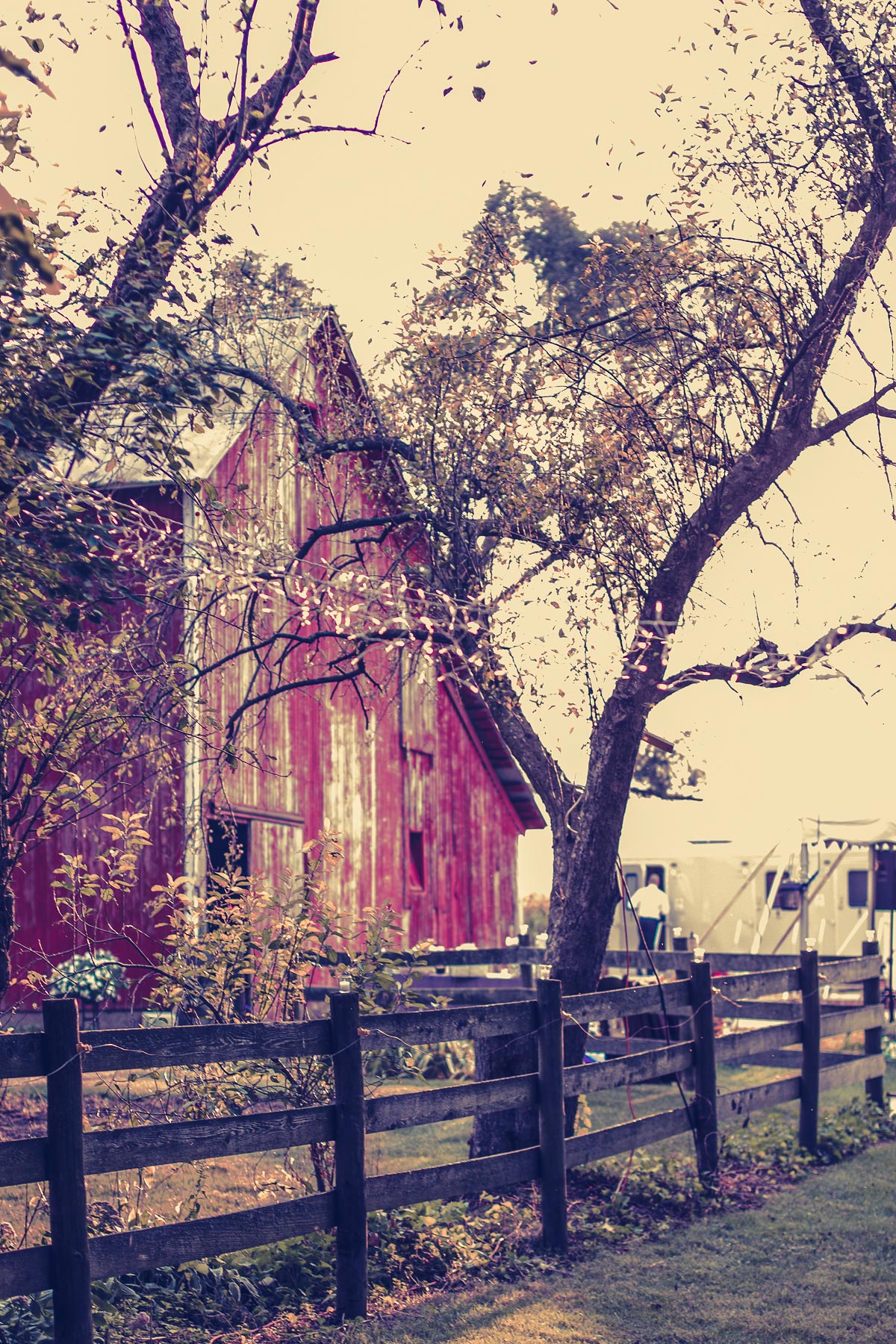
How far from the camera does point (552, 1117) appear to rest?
25.4 feet

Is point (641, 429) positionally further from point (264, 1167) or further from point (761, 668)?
point (264, 1167)

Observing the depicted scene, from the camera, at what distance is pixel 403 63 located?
30.4 feet

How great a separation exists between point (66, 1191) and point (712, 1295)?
11.6ft

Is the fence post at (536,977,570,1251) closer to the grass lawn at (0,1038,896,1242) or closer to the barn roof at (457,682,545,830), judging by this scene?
the grass lawn at (0,1038,896,1242)

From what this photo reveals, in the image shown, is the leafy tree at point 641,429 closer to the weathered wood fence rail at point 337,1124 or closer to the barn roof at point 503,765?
the weathered wood fence rail at point 337,1124

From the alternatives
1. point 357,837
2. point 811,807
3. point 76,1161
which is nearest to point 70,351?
point 76,1161

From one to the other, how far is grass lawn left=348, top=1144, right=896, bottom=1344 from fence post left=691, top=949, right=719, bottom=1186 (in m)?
0.68

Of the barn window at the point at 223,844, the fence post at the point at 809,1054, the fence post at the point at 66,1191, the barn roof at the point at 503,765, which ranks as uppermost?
the barn roof at the point at 503,765

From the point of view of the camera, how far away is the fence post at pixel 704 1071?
9414 mm

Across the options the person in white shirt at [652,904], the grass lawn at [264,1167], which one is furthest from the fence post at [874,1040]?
the person in white shirt at [652,904]

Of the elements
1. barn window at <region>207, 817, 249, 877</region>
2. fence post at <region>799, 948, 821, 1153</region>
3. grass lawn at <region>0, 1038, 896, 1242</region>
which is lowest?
grass lawn at <region>0, 1038, 896, 1242</region>

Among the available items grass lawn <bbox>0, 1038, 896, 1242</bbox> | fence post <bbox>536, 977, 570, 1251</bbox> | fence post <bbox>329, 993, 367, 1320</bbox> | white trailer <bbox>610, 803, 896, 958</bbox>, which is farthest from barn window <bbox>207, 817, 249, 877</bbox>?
white trailer <bbox>610, 803, 896, 958</bbox>

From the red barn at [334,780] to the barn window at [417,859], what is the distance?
3 centimetres

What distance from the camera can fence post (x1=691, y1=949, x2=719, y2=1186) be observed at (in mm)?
9414
